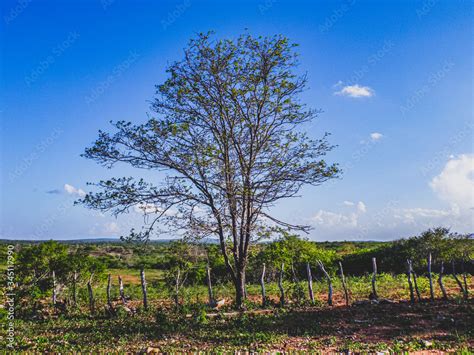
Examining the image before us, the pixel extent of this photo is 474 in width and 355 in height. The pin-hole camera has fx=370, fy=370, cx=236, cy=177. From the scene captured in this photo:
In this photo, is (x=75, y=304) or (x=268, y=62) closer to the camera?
(x=268, y=62)

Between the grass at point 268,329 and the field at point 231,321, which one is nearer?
the grass at point 268,329

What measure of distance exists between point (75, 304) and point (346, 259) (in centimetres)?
2011

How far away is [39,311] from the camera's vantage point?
15312 mm

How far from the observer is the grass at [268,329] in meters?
8.64

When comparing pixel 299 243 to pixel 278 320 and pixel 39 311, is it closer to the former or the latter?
pixel 278 320

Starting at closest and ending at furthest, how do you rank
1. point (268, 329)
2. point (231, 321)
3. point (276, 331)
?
point (276, 331) → point (268, 329) → point (231, 321)

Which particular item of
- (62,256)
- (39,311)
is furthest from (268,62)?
(39,311)

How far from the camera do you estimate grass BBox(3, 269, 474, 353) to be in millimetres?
8641

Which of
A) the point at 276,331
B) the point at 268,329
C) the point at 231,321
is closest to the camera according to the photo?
the point at 276,331

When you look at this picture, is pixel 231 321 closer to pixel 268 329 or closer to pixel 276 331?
pixel 268 329

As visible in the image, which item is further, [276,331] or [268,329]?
[268,329]

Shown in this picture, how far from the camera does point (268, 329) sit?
10.2 meters

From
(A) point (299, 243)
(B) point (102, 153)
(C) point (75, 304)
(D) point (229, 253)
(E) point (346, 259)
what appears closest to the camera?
(B) point (102, 153)

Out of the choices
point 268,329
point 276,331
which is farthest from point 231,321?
point 276,331
